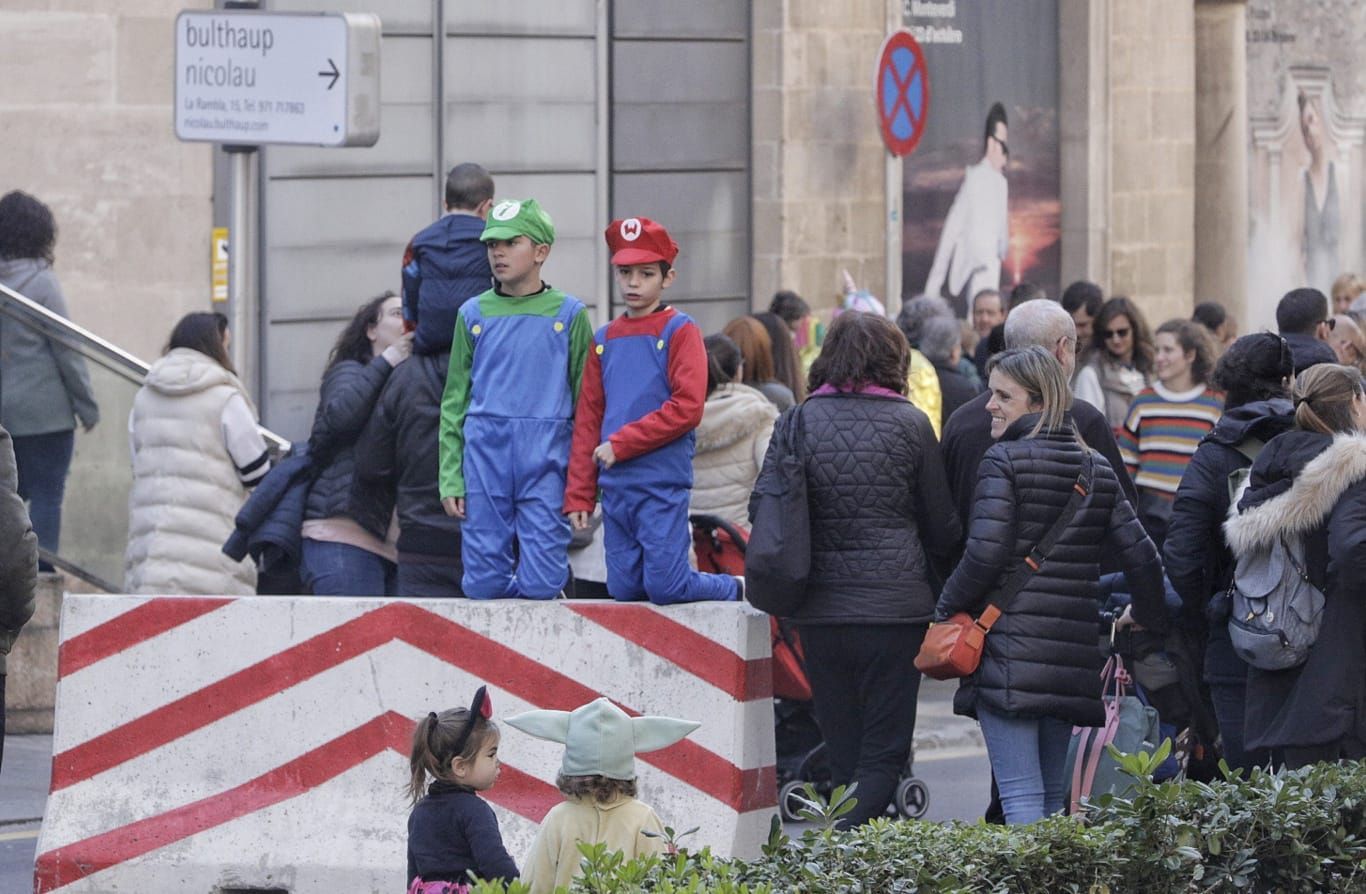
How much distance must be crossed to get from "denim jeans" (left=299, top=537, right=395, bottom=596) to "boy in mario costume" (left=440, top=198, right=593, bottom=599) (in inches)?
51.8

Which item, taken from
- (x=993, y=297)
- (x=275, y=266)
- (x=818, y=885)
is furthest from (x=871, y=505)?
(x=275, y=266)

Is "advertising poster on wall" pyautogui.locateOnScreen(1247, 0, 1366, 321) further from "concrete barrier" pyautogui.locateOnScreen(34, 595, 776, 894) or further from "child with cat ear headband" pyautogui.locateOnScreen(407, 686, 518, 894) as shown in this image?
"child with cat ear headband" pyautogui.locateOnScreen(407, 686, 518, 894)

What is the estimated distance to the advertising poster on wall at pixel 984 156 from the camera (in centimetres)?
1877

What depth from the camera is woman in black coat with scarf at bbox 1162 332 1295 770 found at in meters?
8.23

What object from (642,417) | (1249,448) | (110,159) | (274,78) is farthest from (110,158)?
(1249,448)

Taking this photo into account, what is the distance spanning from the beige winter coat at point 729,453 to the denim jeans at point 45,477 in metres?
3.13

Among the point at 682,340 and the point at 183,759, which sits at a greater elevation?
the point at 682,340

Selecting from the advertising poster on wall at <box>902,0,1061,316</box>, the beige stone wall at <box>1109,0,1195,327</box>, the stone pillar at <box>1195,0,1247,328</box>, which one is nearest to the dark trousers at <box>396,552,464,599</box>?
the advertising poster on wall at <box>902,0,1061,316</box>

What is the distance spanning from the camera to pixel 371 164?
15.6m

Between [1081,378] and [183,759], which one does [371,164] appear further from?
[183,759]

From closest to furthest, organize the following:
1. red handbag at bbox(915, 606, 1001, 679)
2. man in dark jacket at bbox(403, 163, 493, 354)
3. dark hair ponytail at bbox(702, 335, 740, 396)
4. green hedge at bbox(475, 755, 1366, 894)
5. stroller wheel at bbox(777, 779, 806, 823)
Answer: green hedge at bbox(475, 755, 1366, 894), red handbag at bbox(915, 606, 1001, 679), man in dark jacket at bbox(403, 163, 493, 354), stroller wheel at bbox(777, 779, 806, 823), dark hair ponytail at bbox(702, 335, 740, 396)

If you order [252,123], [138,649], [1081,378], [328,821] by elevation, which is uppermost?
[252,123]

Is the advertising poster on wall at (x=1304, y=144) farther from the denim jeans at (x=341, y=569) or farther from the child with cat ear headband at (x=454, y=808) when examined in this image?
the child with cat ear headband at (x=454, y=808)

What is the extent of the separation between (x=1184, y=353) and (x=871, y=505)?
132 inches
